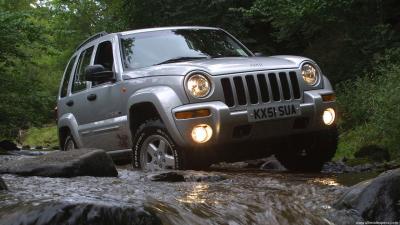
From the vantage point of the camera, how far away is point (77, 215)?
8.75 feet

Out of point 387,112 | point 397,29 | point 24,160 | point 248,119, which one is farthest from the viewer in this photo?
point 397,29

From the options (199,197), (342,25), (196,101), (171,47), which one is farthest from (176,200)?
(342,25)

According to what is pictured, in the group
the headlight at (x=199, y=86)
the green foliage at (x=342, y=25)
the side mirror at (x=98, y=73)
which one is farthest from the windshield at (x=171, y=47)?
the green foliage at (x=342, y=25)

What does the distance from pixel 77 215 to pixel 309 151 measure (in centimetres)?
407

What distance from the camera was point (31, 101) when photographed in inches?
604

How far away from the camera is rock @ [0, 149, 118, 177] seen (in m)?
5.24

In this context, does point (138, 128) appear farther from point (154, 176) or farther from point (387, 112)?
point (387, 112)

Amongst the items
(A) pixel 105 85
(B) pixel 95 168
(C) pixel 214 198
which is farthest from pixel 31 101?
(C) pixel 214 198

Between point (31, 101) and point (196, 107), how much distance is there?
36.4ft

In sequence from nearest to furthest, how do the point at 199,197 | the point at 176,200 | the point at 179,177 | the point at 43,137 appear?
the point at 176,200, the point at 199,197, the point at 179,177, the point at 43,137

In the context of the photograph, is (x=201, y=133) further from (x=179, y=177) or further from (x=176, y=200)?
(x=176, y=200)

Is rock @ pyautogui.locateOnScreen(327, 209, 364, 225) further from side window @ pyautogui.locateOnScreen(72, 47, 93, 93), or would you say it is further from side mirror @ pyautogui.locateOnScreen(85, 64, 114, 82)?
side window @ pyautogui.locateOnScreen(72, 47, 93, 93)

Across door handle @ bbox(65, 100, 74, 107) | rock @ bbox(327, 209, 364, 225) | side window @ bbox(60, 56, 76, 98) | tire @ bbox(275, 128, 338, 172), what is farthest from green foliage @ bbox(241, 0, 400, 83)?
rock @ bbox(327, 209, 364, 225)

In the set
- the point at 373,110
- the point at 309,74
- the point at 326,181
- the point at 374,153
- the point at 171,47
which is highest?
the point at 171,47
